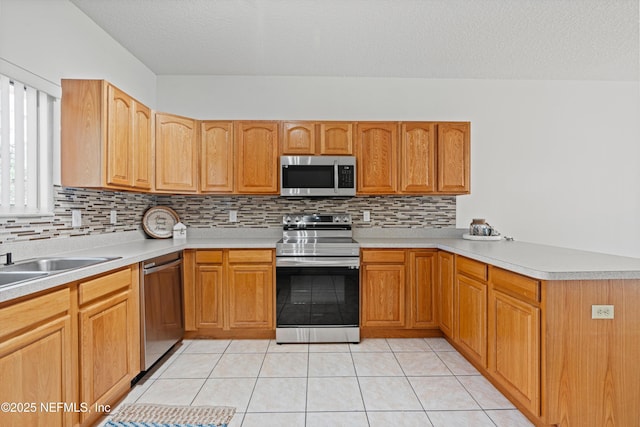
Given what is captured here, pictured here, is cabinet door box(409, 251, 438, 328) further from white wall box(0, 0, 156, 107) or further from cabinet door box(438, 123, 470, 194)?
white wall box(0, 0, 156, 107)

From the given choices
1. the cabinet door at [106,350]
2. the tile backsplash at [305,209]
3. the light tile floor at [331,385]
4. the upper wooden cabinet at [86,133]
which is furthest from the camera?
the tile backsplash at [305,209]

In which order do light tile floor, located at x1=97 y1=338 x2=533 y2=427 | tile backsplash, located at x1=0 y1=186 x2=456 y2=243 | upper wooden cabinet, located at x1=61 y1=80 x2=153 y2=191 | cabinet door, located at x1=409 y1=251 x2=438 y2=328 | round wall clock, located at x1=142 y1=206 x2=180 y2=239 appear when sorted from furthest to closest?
tile backsplash, located at x1=0 y1=186 x2=456 y2=243 → round wall clock, located at x1=142 y1=206 x2=180 y2=239 → cabinet door, located at x1=409 y1=251 x2=438 y2=328 → upper wooden cabinet, located at x1=61 y1=80 x2=153 y2=191 → light tile floor, located at x1=97 y1=338 x2=533 y2=427

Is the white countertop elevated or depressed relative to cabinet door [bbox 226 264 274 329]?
elevated

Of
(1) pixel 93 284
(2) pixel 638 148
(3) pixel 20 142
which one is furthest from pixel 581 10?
(3) pixel 20 142

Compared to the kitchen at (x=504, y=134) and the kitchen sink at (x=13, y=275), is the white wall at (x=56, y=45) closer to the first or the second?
the kitchen at (x=504, y=134)

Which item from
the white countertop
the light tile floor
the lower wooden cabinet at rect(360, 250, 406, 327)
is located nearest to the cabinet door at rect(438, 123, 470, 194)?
the white countertop

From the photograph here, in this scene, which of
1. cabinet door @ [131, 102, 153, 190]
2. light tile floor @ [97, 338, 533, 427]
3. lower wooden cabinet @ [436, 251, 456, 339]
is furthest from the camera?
lower wooden cabinet @ [436, 251, 456, 339]

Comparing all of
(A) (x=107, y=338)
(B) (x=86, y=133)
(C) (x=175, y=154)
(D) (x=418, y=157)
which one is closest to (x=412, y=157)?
(D) (x=418, y=157)

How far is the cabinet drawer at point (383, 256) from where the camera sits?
302cm

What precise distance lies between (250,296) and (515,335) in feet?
6.74

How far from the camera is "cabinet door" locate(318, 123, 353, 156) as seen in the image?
10.6 ft

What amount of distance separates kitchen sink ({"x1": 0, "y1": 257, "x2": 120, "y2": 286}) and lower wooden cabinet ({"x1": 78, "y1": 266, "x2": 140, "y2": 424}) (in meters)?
0.16

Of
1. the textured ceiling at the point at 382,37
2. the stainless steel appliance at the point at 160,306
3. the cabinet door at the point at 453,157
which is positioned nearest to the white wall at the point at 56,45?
the textured ceiling at the point at 382,37

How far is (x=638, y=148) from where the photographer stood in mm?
3680
